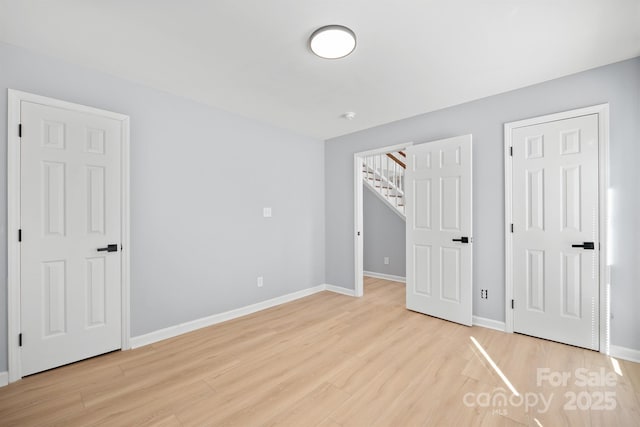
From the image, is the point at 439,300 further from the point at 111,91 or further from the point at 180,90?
the point at 111,91

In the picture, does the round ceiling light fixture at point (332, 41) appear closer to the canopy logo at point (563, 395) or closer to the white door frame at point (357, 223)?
the white door frame at point (357, 223)

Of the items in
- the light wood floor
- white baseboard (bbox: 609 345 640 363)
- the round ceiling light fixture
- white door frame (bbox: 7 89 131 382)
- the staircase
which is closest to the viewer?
the light wood floor

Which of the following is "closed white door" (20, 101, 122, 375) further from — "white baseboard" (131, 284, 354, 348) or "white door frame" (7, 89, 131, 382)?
"white baseboard" (131, 284, 354, 348)

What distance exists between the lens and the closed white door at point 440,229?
3203mm

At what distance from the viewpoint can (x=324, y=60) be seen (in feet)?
7.67

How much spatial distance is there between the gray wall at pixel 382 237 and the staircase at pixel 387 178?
0.21m

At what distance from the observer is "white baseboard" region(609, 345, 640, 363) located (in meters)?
2.32

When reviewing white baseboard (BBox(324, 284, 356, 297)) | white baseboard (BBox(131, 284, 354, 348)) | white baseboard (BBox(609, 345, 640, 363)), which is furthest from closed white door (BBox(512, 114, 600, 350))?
white baseboard (BBox(131, 284, 354, 348))

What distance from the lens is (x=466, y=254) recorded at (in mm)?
3203

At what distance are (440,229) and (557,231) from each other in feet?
3.63

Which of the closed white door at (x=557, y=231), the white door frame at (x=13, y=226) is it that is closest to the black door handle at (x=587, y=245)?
the closed white door at (x=557, y=231)

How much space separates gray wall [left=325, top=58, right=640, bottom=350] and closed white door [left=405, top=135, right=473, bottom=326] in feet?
0.47

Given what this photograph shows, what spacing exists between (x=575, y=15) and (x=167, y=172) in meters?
3.67

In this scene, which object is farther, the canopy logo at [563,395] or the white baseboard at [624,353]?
the white baseboard at [624,353]
